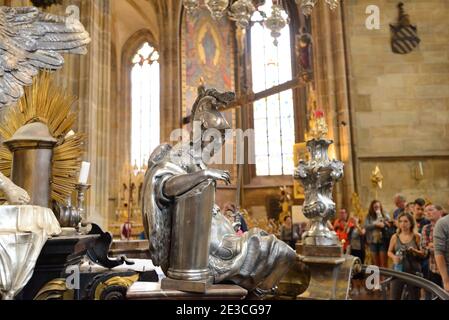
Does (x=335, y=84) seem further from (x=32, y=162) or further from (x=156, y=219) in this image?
(x=156, y=219)

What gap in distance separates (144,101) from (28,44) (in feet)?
49.1

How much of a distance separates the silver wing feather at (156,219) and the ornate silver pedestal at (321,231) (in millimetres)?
581

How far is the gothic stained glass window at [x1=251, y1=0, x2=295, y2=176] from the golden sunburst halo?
1092 centimetres

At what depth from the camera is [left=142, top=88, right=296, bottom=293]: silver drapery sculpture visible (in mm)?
1315

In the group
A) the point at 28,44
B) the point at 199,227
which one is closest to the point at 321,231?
the point at 199,227

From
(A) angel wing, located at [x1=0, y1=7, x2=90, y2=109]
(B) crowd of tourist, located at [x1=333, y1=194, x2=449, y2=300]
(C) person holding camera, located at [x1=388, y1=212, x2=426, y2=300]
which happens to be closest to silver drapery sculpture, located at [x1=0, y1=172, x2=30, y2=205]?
(A) angel wing, located at [x1=0, y1=7, x2=90, y2=109]

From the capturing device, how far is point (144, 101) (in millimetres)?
17266

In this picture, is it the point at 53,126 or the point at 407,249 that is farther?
the point at 407,249

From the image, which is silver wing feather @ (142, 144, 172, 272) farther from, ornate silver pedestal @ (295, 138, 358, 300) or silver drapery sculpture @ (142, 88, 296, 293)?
ornate silver pedestal @ (295, 138, 358, 300)

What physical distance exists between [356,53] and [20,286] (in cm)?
811

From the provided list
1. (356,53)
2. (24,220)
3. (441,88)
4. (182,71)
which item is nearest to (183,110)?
(182,71)

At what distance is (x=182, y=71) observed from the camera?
46.0 ft

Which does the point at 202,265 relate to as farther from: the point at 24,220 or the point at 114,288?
the point at 114,288

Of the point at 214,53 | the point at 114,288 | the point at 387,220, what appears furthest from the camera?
the point at 214,53
